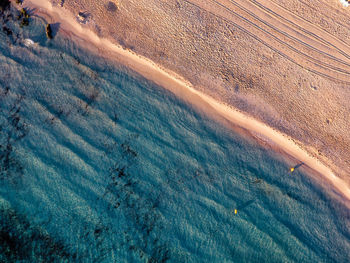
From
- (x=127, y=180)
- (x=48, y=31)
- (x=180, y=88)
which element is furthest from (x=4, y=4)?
(x=127, y=180)

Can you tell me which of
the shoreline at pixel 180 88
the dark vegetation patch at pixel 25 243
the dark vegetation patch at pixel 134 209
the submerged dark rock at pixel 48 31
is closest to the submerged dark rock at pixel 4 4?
the shoreline at pixel 180 88

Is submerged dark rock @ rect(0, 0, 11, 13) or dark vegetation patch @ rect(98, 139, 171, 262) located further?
submerged dark rock @ rect(0, 0, 11, 13)

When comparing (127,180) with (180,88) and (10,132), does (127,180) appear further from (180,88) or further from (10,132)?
(10,132)

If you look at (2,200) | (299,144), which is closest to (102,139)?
(2,200)

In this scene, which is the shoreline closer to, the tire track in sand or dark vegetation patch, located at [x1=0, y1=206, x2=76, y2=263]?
the tire track in sand

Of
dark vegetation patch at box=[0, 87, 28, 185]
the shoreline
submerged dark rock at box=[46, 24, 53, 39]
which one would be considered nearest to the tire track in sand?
the shoreline

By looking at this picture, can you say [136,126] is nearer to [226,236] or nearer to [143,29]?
[143,29]

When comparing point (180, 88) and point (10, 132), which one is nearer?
point (10, 132)
